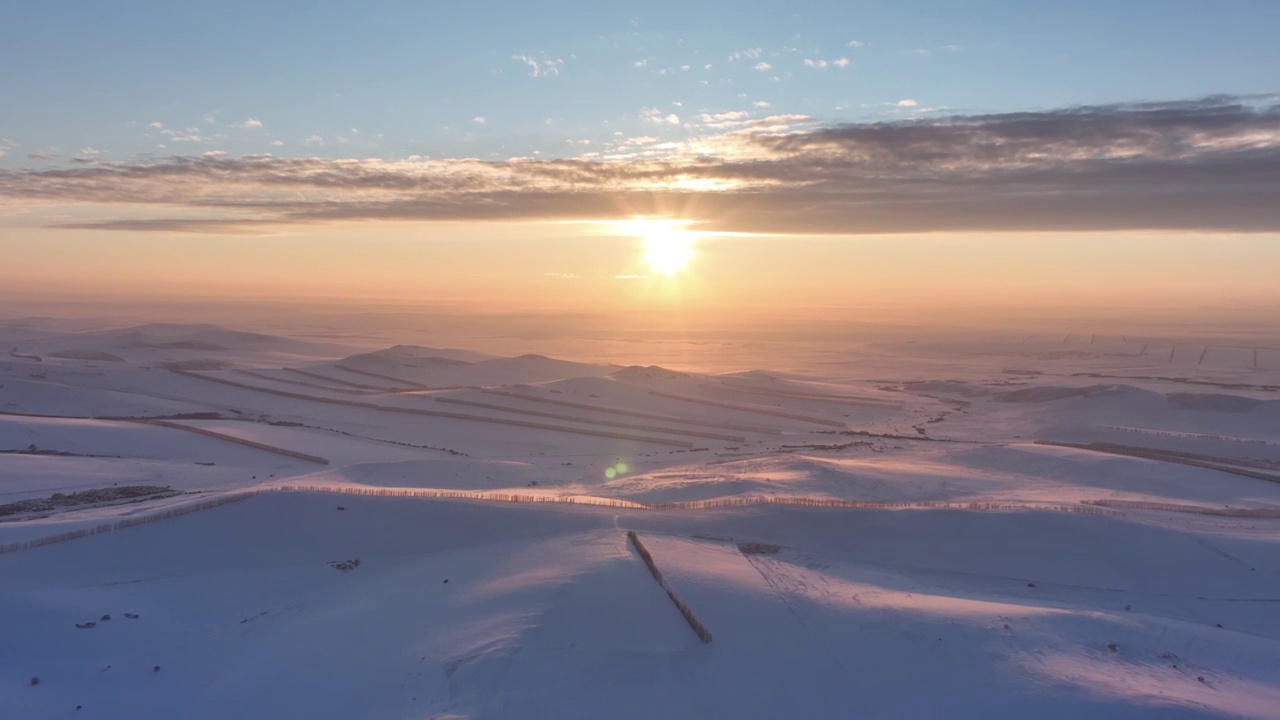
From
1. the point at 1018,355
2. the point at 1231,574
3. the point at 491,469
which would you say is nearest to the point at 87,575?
the point at 491,469

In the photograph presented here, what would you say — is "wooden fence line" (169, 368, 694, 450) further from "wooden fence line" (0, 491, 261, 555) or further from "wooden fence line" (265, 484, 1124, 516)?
"wooden fence line" (0, 491, 261, 555)

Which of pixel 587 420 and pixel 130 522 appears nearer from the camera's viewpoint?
pixel 130 522

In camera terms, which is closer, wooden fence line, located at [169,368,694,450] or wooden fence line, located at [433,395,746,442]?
wooden fence line, located at [169,368,694,450]

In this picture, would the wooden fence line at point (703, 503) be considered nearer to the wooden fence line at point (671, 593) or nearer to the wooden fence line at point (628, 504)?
the wooden fence line at point (628, 504)

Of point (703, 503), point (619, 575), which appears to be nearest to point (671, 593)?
point (619, 575)

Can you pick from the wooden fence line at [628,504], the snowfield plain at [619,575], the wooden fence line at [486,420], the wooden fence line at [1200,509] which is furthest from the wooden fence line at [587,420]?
the wooden fence line at [1200,509]

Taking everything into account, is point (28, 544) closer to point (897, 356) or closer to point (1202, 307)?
point (897, 356)

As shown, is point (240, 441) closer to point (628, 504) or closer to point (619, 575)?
point (628, 504)

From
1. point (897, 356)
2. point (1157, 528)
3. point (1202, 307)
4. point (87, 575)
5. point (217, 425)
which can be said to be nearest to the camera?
point (87, 575)

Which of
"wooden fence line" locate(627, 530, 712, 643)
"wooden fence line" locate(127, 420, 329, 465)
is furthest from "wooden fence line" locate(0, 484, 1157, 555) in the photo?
"wooden fence line" locate(127, 420, 329, 465)
